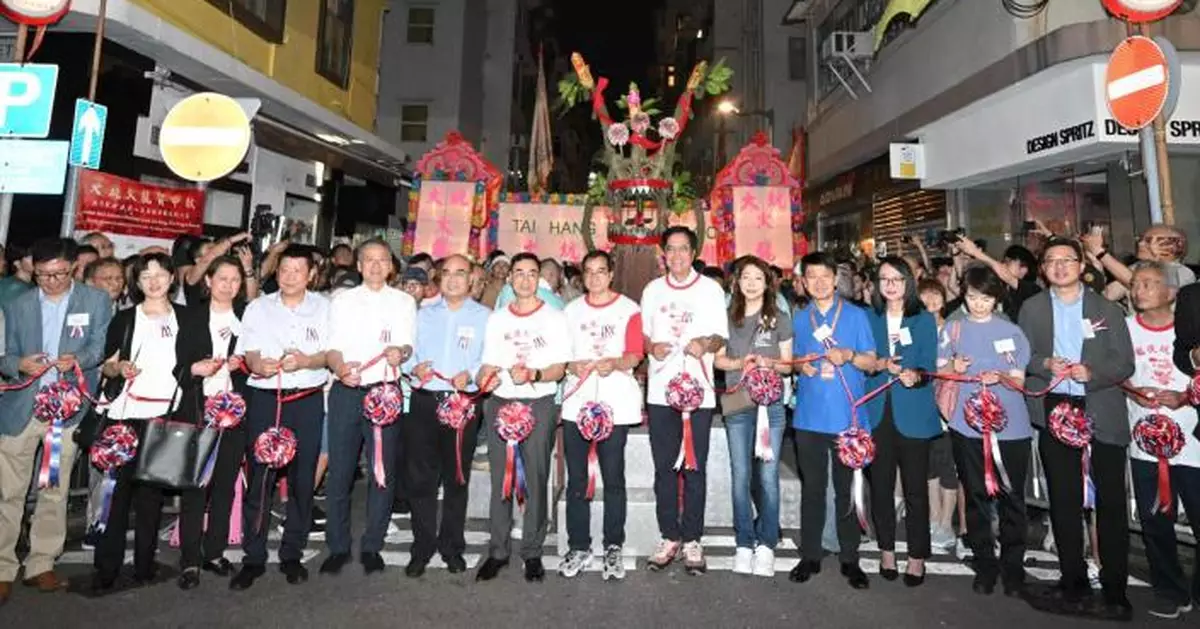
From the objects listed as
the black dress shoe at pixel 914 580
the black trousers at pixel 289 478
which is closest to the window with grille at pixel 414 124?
the black trousers at pixel 289 478

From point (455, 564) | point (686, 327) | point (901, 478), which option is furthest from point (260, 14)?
point (901, 478)

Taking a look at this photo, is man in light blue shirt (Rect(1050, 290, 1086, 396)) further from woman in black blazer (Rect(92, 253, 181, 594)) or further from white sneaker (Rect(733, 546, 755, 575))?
woman in black blazer (Rect(92, 253, 181, 594))

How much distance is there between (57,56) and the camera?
7836 mm

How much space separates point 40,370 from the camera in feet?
13.2

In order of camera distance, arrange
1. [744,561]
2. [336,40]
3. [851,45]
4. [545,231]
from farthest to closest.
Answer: [851,45], [336,40], [545,231], [744,561]

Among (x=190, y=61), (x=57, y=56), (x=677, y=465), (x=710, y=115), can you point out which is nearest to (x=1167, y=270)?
(x=677, y=465)

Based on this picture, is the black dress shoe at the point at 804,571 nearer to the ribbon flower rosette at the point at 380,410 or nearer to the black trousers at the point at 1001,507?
the black trousers at the point at 1001,507

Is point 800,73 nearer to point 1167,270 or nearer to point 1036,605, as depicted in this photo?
point 1167,270

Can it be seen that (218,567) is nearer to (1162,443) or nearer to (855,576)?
(855,576)

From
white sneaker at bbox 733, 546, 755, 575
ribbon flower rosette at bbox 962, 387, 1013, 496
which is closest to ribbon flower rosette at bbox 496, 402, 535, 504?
white sneaker at bbox 733, 546, 755, 575

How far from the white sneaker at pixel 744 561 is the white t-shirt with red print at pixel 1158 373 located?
257 centimetres

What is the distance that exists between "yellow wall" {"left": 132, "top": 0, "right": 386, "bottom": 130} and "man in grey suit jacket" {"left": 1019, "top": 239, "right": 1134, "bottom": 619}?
10967 mm

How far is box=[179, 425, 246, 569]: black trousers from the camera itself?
4133 millimetres

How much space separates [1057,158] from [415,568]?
10.8 meters
